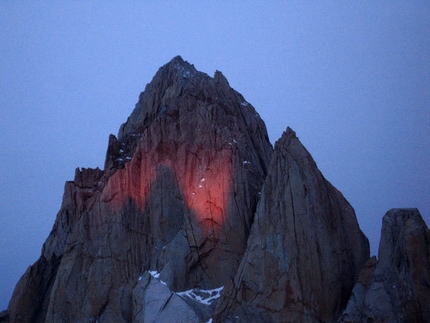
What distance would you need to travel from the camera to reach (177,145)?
69125 mm

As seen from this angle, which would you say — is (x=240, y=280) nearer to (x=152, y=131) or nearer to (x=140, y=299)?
(x=140, y=299)

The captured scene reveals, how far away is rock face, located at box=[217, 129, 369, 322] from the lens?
51.5 metres

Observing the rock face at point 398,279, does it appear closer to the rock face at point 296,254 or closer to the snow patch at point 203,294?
the rock face at point 296,254

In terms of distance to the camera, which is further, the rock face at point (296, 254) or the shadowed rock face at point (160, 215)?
the shadowed rock face at point (160, 215)

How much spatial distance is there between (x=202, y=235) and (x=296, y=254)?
39.7 ft

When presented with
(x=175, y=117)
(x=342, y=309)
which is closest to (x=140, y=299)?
(x=342, y=309)

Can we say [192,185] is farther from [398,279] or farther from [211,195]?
[398,279]

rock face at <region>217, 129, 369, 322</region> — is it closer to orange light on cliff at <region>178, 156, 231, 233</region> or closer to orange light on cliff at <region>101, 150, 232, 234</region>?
orange light on cliff at <region>178, 156, 231, 233</region>

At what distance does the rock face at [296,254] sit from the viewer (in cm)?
5153

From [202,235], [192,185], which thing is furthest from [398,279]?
[192,185]

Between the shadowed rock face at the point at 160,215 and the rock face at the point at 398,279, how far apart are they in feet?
47.8

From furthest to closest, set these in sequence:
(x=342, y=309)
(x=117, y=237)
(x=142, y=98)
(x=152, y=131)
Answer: (x=142, y=98), (x=152, y=131), (x=117, y=237), (x=342, y=309)

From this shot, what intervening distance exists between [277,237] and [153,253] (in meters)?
16.0

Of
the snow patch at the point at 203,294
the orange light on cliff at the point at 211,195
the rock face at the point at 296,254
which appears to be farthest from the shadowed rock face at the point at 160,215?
the rock face at the point at 296,254
